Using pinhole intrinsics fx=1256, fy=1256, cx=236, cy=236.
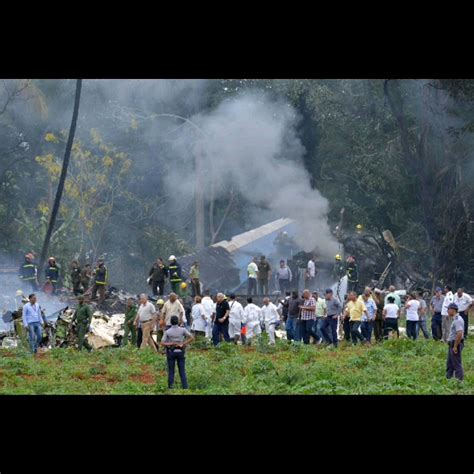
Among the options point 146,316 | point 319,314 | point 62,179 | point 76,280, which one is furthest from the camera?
point 62,179

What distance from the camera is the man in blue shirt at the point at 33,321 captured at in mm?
21016

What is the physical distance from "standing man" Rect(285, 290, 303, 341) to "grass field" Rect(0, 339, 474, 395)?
660mm

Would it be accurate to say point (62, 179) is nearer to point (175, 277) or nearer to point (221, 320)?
point (175, 277)

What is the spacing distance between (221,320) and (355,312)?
8.20 ft

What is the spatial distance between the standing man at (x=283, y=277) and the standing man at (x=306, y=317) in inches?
238

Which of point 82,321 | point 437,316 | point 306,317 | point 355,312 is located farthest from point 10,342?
point 437,316

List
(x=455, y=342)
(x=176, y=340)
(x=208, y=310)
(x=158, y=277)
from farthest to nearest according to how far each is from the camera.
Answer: (x=158, y=277) < (x=208, y=310) < (x=455, y=342) < (x=176, y=340)

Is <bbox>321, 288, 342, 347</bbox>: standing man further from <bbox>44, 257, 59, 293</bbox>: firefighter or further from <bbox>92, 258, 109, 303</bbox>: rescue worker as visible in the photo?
<bbox>44, 257, 59, 293</bbox>: firefighter

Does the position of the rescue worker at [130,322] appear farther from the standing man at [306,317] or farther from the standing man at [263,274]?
the standing man at [263,274]

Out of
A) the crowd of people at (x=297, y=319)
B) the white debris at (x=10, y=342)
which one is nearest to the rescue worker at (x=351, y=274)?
the crowd of people at (x=297, y=319)

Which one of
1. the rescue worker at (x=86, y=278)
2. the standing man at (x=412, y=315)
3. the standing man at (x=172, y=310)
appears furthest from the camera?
the rescue worker at (x=86, y=278)

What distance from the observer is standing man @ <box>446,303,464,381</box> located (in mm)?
16984

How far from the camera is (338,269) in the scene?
31953 millimetres

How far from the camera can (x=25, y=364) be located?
2023 cm
